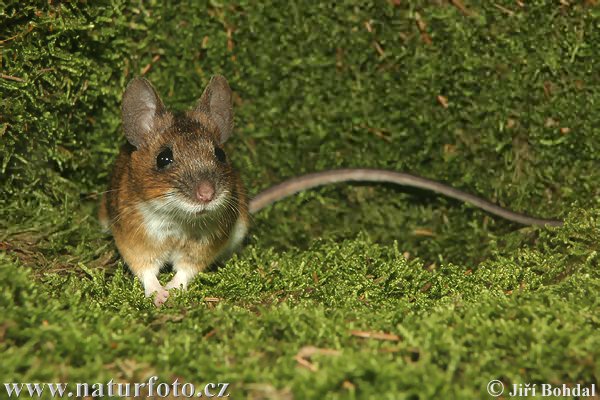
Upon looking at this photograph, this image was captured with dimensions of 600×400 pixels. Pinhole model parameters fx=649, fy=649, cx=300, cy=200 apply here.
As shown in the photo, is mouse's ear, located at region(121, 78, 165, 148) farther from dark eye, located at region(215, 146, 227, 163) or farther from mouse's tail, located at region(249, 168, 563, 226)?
mouse's tail, located at region(249, 168, 563, 226)

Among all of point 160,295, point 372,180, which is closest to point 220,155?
point 160,295

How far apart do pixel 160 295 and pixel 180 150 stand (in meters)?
0.88

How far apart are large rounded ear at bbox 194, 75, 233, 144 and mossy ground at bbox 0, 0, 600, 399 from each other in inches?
28.4

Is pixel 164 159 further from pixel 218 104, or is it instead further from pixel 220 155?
pixel 218 104

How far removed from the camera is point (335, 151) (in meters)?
5.08

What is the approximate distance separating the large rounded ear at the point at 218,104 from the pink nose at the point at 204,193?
31.6 inches

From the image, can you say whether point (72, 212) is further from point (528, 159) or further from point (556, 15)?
point (556, 15)

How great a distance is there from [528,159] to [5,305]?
11.7 ft

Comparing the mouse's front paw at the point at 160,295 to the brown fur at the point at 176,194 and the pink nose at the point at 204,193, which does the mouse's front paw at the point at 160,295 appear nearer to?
the brown fur at the point at 176,194

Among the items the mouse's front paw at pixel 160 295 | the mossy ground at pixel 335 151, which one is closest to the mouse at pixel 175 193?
the mouse's front paw at pixel 160 295

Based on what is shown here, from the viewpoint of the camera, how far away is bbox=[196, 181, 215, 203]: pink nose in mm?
3611

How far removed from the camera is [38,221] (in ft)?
14.6

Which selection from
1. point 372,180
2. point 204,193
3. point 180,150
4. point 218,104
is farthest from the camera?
point 372,180

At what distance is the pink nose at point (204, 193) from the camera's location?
361cm
